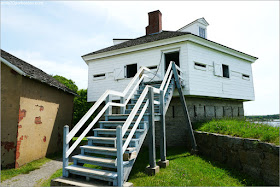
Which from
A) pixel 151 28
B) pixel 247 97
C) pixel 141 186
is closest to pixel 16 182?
pixel 141 186

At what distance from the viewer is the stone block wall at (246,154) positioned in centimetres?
434

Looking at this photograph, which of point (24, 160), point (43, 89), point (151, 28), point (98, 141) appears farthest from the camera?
point (151, 28)

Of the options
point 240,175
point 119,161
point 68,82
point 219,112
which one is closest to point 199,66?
point 219,112

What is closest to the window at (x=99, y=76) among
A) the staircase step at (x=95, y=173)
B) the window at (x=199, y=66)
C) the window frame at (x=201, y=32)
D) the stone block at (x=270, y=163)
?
the window at (x=199, y=66)

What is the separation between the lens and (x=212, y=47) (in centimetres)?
1023

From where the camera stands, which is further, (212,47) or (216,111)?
(216,111)

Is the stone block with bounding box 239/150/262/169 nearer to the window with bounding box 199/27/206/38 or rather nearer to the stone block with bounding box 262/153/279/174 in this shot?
the stone block with bounding box 262/153/279/174

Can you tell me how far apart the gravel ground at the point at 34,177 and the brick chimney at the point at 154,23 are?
Answer: 1143 cm

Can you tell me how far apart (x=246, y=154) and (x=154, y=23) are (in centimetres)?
1159

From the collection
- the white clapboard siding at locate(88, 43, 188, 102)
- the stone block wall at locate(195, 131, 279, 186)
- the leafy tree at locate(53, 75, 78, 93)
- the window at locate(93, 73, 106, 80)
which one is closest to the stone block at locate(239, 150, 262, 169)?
the stone block wall at locate(195, 131, 279, 186)

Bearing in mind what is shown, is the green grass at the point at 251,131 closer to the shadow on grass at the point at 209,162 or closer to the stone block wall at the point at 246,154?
the stone block wall at the point at 246,154

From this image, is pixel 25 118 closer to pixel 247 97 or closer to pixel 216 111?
pixel 216 111

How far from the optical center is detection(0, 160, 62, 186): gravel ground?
208 inches

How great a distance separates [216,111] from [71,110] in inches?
376
